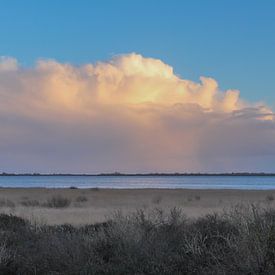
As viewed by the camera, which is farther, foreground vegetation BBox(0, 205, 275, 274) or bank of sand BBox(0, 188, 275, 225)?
bank of sand BBox(0, 188, 275, 225)

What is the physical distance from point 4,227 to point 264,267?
896cm

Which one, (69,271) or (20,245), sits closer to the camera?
(69,271)

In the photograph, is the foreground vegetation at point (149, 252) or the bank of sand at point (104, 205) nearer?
the foreground vegetation at point (149, 252)

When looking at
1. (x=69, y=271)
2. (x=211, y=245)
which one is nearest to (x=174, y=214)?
(x=211, y=245)

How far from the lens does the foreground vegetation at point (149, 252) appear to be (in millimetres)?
8922

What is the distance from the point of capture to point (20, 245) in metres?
11.6

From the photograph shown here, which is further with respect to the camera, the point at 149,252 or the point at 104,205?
the point at 104,205

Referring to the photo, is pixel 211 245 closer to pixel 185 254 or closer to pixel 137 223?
pixel 185 254

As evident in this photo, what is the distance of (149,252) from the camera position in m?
9.88

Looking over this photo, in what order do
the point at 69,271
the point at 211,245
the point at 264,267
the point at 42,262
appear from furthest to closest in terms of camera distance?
the point at 211,245, the point at 42,262, the point at 69,271, the point at 264,267

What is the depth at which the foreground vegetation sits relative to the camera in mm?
8922

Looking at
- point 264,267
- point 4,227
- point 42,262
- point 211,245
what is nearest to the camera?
point 264,267

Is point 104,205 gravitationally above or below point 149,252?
below

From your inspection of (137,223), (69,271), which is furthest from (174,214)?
(69,271)
